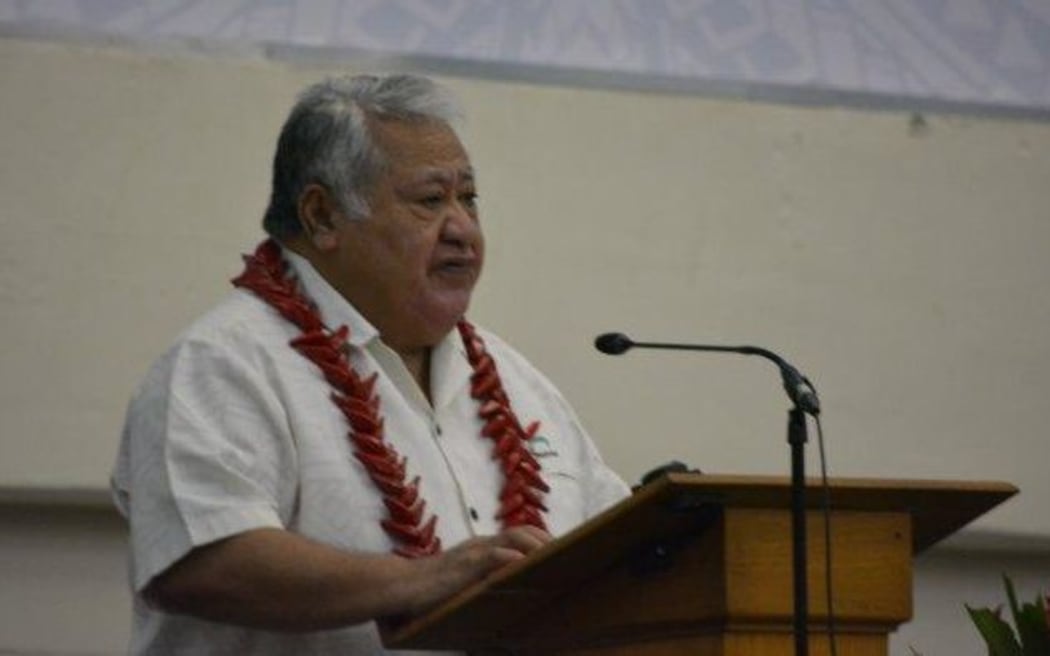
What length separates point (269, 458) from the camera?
132 inches

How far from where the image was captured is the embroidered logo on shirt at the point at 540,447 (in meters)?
3.73

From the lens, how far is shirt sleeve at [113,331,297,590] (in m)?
3.26

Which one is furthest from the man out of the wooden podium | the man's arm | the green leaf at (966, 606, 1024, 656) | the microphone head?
the green leaf at (966, 606, 1024, 656)

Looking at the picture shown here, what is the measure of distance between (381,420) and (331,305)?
217mm

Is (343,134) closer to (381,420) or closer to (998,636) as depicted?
(381,420)

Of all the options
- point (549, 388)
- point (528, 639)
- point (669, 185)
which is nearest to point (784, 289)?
point (669, 185)

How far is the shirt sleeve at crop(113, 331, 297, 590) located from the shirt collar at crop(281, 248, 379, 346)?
0.63ft

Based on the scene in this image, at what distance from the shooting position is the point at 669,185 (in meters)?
5.11

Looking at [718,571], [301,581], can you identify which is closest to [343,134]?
[301,581]

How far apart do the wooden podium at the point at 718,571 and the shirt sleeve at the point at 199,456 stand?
30 cm

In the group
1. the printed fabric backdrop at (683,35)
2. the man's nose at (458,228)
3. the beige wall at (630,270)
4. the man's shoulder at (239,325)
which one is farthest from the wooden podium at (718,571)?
the printed fabric backdrop at (683,35)

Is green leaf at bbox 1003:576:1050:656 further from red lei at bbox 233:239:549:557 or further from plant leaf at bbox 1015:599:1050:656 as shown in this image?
red lei at bbox 233:239:549:557

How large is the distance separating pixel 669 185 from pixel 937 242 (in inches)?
24.0

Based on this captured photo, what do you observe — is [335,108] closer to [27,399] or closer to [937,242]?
[27,399]
